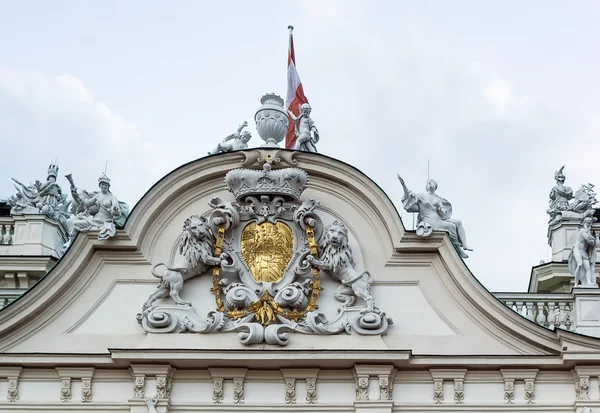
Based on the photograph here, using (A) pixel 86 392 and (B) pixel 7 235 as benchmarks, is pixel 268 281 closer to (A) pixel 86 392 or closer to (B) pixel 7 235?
(A) pixel 86 392

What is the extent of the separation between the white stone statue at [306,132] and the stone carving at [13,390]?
17.6 ft

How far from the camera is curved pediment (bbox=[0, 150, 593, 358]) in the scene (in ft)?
59.9

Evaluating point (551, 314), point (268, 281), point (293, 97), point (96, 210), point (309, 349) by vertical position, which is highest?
point (293, 97)

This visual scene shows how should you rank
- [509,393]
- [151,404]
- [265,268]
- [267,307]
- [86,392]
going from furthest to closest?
[265,268]
[267,307]
[86,392]
[509,393]
[151,404]

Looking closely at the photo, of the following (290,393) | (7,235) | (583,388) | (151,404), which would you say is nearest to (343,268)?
(290,393)

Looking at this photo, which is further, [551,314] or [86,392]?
[551,314]

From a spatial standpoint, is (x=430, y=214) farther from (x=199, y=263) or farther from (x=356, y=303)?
(x=199, y=263)

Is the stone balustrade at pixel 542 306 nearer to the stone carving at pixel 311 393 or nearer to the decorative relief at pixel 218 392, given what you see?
the stone carving at pixel 311 393

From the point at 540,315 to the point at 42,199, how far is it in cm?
836

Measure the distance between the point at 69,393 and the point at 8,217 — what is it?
465 cm

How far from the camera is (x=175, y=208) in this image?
19297mm

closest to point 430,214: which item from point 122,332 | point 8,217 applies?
point 122,332

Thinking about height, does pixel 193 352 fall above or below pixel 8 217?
below

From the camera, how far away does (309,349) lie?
17891 mm
